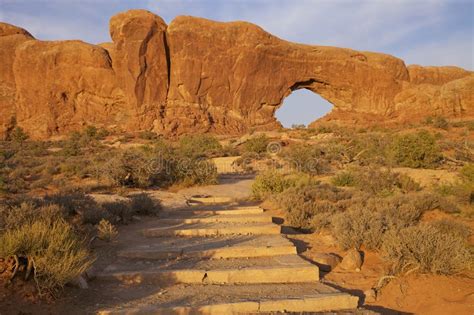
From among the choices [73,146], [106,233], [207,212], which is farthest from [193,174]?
[73,146]

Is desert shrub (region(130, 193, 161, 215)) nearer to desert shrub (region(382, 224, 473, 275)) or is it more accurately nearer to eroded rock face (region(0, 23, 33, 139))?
desert shrub (region(382, 224, 473, 275))

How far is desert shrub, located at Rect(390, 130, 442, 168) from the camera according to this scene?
13031 millimetres

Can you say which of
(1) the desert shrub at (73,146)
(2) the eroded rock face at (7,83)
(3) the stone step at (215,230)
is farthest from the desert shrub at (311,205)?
(2) the eroded rock face at (7,83)

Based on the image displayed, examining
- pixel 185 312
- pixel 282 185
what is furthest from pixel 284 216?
pixel 185 312

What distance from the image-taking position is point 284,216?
690 cm

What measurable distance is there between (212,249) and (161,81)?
103ft

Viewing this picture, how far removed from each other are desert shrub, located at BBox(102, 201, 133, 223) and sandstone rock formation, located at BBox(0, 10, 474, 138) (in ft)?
85.2

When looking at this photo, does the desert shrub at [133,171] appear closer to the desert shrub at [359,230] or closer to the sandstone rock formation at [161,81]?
the desert shrub at [359,230]

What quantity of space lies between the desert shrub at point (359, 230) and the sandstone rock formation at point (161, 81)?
2823cm

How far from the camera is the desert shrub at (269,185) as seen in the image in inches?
360

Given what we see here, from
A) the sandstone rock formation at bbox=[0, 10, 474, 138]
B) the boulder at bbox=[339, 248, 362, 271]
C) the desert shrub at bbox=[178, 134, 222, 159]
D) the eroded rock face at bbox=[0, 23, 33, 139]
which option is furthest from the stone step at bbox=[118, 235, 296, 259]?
the eroded rock face at bbox=[0, 23, 33, 139]

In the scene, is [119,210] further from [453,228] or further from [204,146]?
[204,146]

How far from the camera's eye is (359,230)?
489 centimetres

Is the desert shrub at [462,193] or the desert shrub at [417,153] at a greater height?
the desert shrub at [417,153]
